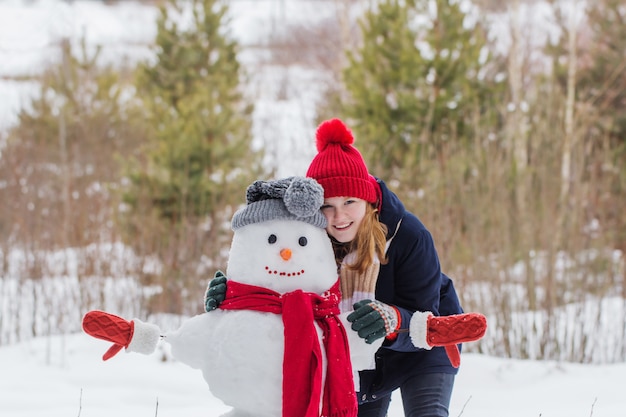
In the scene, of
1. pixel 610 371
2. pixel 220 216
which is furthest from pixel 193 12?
pixel 610 371

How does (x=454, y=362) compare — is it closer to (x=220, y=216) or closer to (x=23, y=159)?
(x=220, y=216)

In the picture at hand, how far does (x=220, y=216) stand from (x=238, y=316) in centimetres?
443

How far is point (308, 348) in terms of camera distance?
5.74 ft

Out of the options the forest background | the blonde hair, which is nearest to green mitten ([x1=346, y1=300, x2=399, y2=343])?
the blonde hair

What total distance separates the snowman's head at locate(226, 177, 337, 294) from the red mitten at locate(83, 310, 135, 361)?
0.35 metres

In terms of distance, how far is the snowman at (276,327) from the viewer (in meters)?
1.74

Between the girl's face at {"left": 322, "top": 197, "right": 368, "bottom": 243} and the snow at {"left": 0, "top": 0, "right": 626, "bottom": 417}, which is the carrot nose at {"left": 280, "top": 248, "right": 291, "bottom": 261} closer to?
the girl's face at {"left": 322, "top": 197, "right": 368, "bottom": 243}

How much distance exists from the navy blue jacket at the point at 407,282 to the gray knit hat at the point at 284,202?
1.03 ft

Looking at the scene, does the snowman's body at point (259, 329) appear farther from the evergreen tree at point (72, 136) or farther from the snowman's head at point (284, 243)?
the evergreen tree at point (72, 136)

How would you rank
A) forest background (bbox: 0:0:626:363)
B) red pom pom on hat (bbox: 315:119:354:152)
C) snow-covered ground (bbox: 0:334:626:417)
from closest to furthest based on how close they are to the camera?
red pom pom on hat (bbox: 315:119:354:152) → snow-covered ground (bbox: 0:334:626:417) → forest background (bbox: 0:0:626:363)

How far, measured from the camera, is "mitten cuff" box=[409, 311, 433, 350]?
1.95 meters

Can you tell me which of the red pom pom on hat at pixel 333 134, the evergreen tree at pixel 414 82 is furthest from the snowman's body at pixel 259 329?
the evergreen tree at pixel 414 82

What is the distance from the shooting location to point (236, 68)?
33.9ft

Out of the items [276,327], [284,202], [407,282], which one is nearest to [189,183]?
[407,282]
